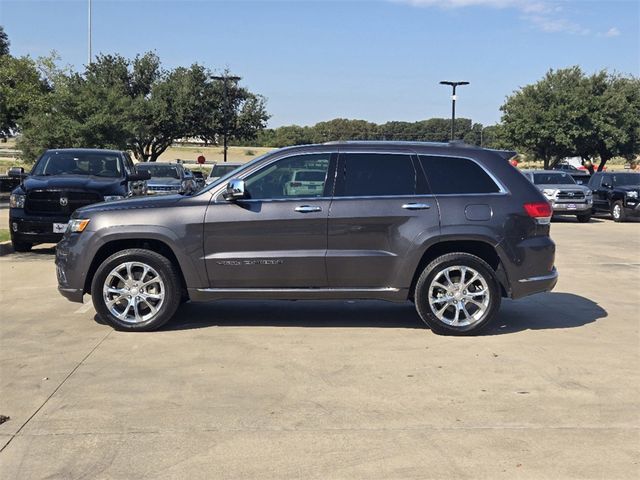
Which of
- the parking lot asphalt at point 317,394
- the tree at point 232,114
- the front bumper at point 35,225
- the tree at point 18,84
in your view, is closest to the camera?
the parking lot asphalt at point 317,394

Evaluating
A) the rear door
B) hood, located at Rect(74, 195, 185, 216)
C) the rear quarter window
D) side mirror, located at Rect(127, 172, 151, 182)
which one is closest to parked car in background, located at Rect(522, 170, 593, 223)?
side mirror, located at Rect(127, 172, 151, 182)

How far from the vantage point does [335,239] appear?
21.9ft

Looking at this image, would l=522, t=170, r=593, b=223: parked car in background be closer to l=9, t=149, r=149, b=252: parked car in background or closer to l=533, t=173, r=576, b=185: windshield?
l=533, t=173, r=576, b=185: windshield

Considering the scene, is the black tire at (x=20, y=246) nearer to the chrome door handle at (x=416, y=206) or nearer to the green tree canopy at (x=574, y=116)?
the chrome door handle at (x=416, y=206)

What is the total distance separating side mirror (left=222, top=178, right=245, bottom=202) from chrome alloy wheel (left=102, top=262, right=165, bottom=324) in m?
1.05

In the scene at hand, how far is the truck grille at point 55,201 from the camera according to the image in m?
11.6

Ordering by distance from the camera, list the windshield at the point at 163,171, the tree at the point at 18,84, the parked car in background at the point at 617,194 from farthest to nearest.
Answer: the parked car in background at the point at 617,194 < the windshield at the point at 163,171 < the tree at the point at 18,84

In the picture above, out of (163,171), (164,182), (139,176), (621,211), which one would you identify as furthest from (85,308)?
(621,211)

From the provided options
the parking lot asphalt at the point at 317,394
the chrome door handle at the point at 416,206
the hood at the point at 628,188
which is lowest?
the parking lot asphalt at the point at 317,394

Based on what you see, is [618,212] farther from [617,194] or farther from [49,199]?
[49,199]

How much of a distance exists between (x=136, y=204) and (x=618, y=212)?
19.5 metres

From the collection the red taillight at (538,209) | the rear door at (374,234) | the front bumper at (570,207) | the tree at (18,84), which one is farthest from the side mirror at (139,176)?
the front bumper at (570,207)

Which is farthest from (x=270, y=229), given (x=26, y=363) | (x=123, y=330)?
(x=26, y=363)

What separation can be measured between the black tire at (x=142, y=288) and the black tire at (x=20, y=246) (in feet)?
19.7
